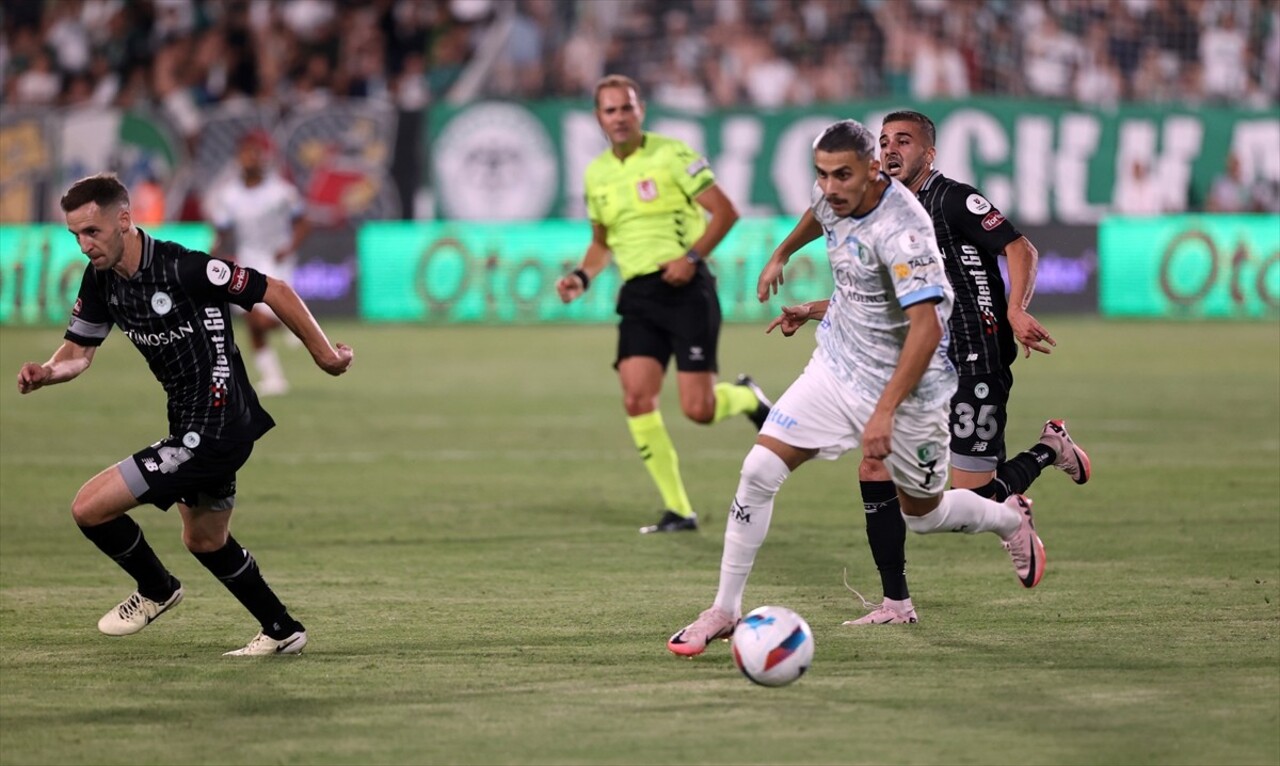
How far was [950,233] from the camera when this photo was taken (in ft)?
26.1

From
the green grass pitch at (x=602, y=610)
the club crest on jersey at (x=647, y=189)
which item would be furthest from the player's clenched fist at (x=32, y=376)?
the club crest on jersey at (x=647, y=189)

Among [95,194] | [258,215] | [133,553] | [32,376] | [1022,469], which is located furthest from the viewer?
[258,215]

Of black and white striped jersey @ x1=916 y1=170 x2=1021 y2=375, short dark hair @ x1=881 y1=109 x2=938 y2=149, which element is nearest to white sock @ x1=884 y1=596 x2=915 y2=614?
black and white striped jersey @ x1=916 y1=170 x2=1021 y2=375

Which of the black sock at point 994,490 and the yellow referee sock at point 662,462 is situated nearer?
the black sock at point 994,490

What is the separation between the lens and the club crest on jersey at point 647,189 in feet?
34.7

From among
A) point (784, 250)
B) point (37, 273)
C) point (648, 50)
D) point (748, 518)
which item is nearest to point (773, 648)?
point (748, 518)

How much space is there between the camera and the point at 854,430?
6902mm

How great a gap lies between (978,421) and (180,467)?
3425mm

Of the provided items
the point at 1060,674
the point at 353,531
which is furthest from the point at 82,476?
the point at 1060,674

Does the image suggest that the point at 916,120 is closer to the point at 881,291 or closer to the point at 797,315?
the point at 797,315

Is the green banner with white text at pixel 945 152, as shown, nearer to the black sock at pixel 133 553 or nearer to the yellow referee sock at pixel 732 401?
the yellow referee sock at pixel 732 401

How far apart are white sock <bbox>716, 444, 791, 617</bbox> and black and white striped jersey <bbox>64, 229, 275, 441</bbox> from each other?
1.81 metres

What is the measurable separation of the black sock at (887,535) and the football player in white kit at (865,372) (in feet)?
1.11

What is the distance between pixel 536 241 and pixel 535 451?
1150cm
